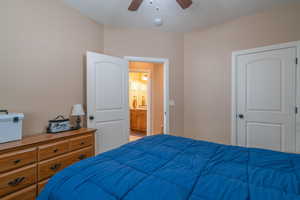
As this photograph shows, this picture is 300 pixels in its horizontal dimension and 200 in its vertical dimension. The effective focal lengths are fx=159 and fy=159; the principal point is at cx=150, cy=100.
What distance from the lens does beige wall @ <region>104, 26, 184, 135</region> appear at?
2998 millimetres

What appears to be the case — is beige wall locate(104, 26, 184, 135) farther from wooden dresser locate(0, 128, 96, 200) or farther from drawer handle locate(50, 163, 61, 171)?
drawer handle locate(50, 163, 61, 171)

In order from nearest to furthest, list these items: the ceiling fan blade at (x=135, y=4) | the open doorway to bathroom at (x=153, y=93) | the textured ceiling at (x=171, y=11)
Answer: the ceiling fan blade at (x=135, y=4), the textured ceiling at (x=171, y=11), the open doorway to bathroom at (x=153, y=93)

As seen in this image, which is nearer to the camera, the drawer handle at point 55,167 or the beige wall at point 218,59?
the drawer handle at point 55,167

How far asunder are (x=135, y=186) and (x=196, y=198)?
318mm

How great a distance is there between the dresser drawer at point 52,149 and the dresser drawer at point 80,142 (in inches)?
3.1

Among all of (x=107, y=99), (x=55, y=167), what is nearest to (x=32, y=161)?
(x=55, y=167)

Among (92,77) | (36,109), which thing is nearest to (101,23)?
(92,77)

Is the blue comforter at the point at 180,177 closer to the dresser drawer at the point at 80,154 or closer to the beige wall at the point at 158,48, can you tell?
the dresser drawer at the point at 80,154

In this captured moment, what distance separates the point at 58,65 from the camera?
223 centimetres

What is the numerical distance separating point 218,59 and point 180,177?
103 inches

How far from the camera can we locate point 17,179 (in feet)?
4.76

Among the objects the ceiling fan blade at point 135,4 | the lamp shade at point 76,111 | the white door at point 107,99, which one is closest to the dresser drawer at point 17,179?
the lamp shade at point 76,111

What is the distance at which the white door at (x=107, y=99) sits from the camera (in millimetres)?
2490

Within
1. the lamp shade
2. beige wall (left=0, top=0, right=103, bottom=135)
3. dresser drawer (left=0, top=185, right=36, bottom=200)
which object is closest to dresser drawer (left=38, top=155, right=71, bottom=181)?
dresser drawer (left=0, top=185, right=36, bottom=200)
